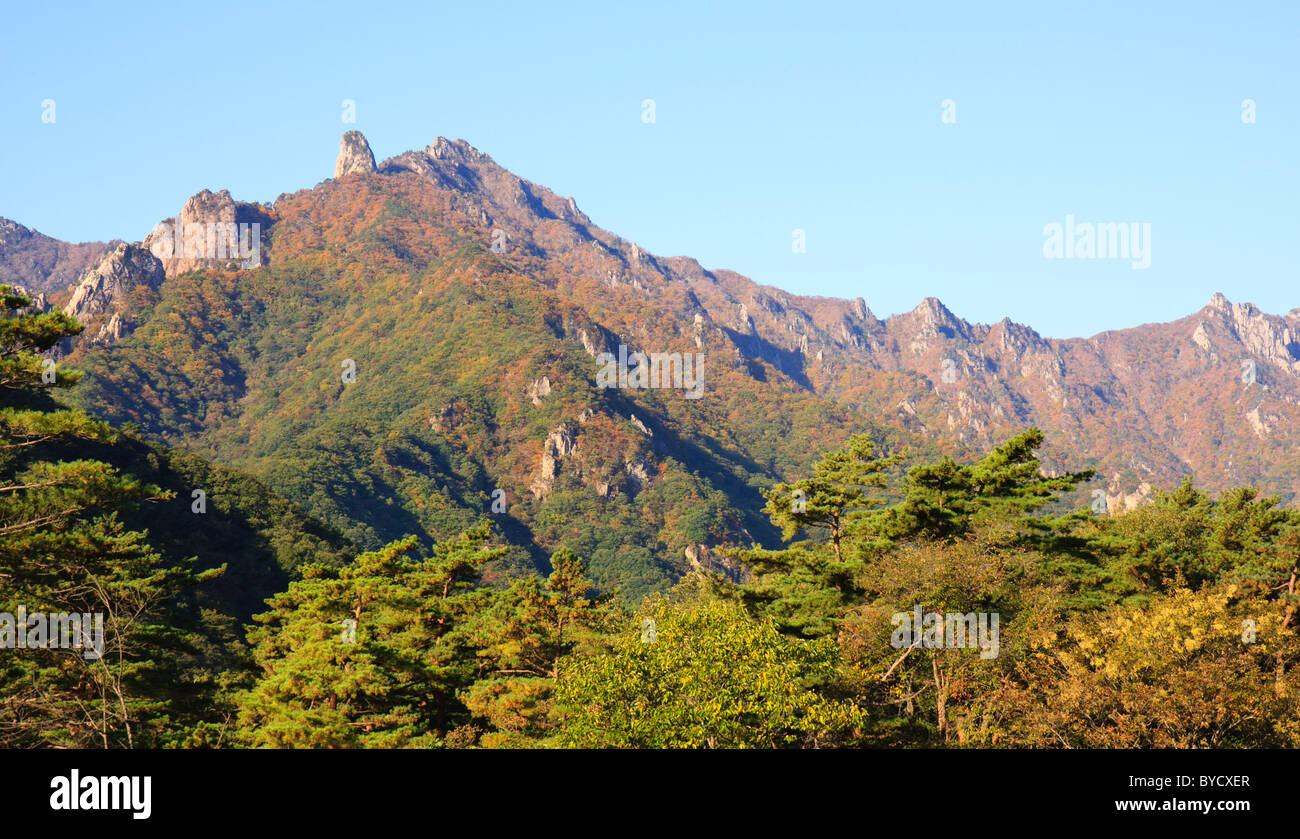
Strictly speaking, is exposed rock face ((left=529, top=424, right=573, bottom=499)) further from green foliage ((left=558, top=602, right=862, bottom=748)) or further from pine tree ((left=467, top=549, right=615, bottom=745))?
green foliage ((left=558, top=602, right=862, bottom=748))

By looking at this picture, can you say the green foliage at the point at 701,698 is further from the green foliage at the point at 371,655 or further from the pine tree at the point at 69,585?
the pine tree at the point at 69,585

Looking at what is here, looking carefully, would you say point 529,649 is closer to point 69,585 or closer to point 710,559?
point 69,585

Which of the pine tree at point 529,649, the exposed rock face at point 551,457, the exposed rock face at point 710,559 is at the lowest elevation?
the exposed rock face at point 710,559

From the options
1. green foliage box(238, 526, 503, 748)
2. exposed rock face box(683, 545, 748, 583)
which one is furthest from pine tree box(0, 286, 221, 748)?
exposed rock face box(683, 545, 748, 583)

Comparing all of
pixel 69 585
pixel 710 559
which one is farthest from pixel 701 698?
pixel 710 559

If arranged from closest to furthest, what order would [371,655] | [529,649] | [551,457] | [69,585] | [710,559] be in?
1. [69,585]
2. [371,655]
3. [529,649]
4. [710,559]
5. [551,457]

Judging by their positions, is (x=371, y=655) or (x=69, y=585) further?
(x=371, y=655)

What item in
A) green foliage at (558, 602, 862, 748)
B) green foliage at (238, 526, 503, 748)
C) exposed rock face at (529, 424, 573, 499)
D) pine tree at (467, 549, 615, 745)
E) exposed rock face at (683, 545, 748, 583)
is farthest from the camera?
exposed rock face at (529, 424, 573, 499)

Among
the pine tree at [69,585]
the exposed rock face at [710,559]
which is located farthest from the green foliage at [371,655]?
the exposed rock face at [710,559]

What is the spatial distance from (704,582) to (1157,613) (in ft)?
69.1

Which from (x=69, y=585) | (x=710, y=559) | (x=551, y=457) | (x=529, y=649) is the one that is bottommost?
(x=710, y=559)

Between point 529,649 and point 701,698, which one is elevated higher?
point 701,698

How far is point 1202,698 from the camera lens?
2364 centimetres
